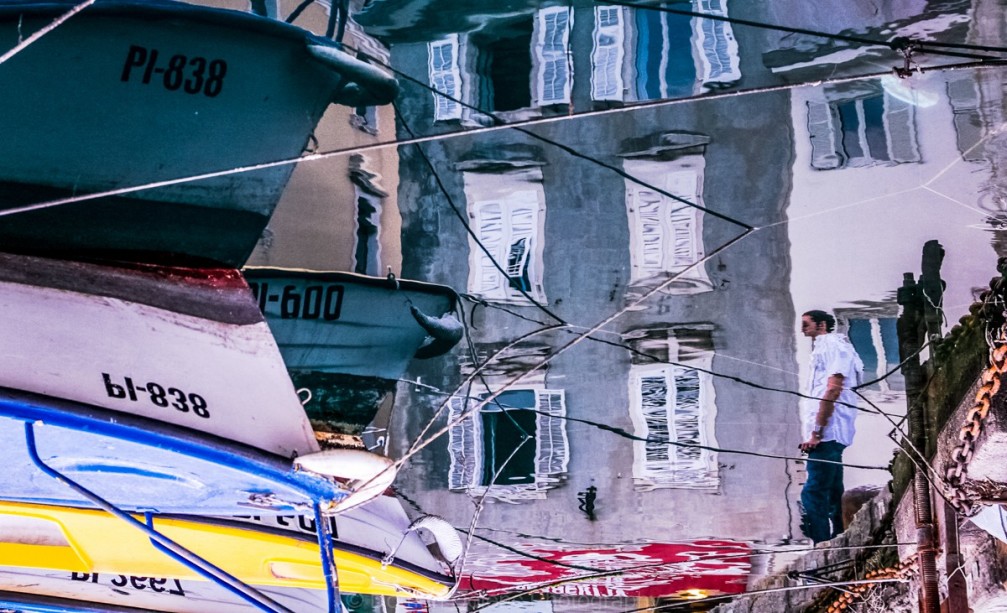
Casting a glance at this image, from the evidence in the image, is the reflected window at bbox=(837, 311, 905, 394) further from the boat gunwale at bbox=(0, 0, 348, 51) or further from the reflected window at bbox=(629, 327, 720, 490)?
the boat gunwale at bbox=(0, 0, 348, 51)

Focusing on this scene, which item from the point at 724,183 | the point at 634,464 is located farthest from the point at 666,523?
the point at 724,183

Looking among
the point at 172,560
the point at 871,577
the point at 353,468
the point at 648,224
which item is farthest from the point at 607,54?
the point at 871,577

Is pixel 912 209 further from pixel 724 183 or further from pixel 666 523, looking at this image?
pixel 666 523

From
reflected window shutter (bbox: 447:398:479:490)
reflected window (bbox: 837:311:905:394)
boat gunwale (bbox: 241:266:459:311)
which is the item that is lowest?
reflected window shutter (bbox: 447:398:479:490)

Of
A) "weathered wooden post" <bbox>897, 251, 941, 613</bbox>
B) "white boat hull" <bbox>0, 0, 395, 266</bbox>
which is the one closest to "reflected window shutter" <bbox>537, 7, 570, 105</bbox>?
"white boat hull" <bbox>0, 0, 395, 266</bbox>

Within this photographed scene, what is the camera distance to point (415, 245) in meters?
5.56

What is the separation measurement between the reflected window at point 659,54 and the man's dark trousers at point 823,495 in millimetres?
2683

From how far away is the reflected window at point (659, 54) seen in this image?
15.9 feet

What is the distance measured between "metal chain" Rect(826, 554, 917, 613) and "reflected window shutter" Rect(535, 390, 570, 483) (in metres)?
2.29

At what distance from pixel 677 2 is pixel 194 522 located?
3966mm

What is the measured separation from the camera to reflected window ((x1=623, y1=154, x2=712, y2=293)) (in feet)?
17.4

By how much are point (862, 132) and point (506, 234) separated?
6.40ft

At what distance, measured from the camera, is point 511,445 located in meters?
6.52

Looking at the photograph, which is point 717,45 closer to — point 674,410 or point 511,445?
point 674,410
